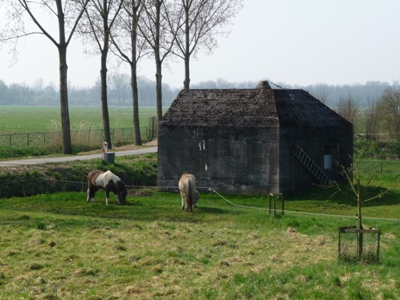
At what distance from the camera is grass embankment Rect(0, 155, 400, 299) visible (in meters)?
15.8

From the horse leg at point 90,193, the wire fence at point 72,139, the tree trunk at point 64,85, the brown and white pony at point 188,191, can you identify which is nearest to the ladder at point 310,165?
the brown and white pony at point 188,191

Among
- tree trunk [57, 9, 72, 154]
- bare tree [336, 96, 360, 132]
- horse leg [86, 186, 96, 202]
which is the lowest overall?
horse leg [86, 186, 96, 202]

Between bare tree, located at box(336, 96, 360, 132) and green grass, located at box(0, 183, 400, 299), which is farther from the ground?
bare tree, located at box(336, 96, 360, 132)

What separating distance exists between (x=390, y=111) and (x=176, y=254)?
51.0m

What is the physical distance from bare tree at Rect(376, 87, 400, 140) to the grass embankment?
33.4 meters

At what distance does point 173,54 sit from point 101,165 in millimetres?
21752

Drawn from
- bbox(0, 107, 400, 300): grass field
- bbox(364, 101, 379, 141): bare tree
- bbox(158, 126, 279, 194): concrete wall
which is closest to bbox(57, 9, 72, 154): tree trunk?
bbox(158, 126, 279, 194): concrete wall

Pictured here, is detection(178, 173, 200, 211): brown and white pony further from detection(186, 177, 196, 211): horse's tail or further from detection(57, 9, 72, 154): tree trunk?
detection(57, 9, 72, 154): tree trunk

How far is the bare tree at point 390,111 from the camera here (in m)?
65.4

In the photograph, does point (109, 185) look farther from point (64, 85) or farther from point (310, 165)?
point (64, 85)

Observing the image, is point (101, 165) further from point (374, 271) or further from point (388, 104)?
point (388, 104)

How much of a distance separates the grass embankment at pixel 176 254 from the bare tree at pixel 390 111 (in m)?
33.4

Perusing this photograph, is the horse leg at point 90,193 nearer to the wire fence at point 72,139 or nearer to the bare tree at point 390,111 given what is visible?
the wire fence at point 72,139

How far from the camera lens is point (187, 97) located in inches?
1608
